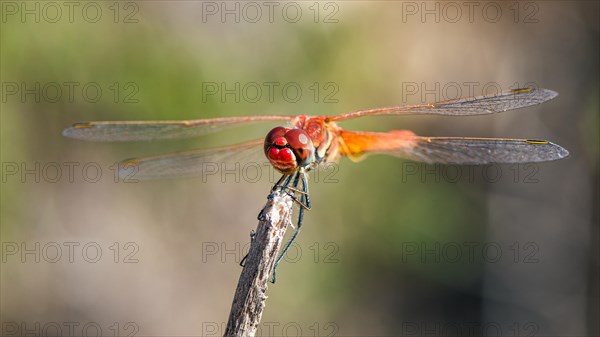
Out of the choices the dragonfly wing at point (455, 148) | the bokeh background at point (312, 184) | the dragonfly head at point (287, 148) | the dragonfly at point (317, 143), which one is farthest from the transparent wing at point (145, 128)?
the bokeh background at point (312, 184)

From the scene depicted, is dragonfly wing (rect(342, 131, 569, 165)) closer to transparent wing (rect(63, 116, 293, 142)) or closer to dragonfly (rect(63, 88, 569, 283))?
dragonfly (rect(63, 88, 569, 283))

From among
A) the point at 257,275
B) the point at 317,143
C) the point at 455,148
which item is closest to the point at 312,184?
the point at 455,148

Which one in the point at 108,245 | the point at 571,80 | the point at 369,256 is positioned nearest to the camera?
the point at 108,245

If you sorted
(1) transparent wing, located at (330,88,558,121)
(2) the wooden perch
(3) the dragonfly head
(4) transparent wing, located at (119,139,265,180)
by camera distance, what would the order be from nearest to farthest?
(2) the wooden perch
(3) the dragonfly head
(1) transparent wing, located at (330,88,558,121)
(4) transparent wing, located at (119,139,265,180)

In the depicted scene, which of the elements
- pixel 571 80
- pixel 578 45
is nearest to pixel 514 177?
pixel 571 80

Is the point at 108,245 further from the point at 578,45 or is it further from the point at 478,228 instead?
the point at 578,45

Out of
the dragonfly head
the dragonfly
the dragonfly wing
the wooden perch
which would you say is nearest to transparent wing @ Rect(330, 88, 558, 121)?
the dragonfly
